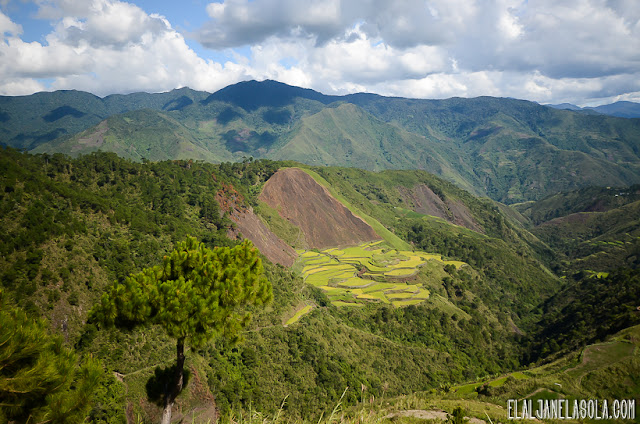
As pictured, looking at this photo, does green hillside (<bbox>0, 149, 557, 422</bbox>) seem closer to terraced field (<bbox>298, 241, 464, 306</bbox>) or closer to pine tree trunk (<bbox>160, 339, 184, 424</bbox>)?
pine tree trunk (<bbox>160, 339, 184, 424</bbox>)

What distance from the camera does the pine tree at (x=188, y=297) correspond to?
11734mm

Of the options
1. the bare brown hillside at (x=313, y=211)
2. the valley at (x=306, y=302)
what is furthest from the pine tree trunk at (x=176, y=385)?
the bare brown hillside at (x=313, y=211)

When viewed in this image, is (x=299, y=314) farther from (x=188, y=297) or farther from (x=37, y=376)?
(x=37, y=376)

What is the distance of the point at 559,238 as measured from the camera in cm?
18500

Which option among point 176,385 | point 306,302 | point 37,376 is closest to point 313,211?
point 306,302

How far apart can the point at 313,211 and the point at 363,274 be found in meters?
26.5

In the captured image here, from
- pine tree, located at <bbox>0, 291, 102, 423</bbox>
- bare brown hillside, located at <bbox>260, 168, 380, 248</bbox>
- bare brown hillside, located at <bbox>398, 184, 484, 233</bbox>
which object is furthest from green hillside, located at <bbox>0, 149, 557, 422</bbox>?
bare brown hillside, located at <bbox>398, 184, 484, 233</bbox>

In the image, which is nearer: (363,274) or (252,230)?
(252,230)

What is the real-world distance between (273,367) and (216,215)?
34.0m

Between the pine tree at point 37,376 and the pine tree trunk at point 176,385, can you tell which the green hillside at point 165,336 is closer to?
the pine tree trunk at point 176,385

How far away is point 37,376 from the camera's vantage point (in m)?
6.67

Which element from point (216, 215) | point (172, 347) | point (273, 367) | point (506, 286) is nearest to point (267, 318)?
point (273, 367)

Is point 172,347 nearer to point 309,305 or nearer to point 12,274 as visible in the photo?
point 12,274

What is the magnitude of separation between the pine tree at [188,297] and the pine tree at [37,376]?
144 inches
